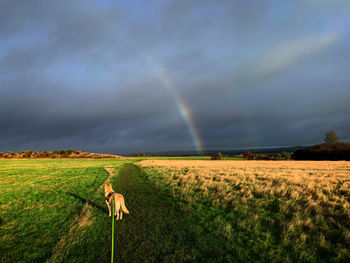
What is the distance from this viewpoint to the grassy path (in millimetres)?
4930

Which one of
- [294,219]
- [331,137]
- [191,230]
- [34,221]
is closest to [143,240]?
[191,230]

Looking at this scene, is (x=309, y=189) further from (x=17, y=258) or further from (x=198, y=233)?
(x=17, y=258)

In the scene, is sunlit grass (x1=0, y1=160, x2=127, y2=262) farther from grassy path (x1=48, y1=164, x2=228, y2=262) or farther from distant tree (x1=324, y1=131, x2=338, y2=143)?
distant tree (x1=324, y1=131, x2=338, y2=143)

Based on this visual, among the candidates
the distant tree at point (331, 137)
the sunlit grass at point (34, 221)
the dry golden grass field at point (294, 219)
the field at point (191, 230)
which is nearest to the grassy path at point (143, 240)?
the field at point (191, 230)

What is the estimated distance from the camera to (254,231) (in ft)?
20.6

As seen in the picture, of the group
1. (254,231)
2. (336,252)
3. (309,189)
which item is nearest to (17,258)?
(254,231)

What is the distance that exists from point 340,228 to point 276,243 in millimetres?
2656

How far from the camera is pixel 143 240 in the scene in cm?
577

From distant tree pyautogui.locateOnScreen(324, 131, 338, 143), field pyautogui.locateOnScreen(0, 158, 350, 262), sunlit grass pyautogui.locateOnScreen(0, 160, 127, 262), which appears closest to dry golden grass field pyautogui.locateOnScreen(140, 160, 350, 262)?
field pyautogui.locateOnScreen(0, 158, 350, 262)

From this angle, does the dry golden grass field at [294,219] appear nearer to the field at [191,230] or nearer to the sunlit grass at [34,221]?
the field at [191,230]

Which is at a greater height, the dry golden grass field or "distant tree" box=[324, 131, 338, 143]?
"distant tree" box=[324, 131, 338, 143]

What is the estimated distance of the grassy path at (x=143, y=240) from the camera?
16.2ft

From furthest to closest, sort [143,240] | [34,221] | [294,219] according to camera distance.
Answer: [34,221]
[294,219]
[143,240]

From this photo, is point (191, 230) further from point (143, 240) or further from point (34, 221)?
point (34, 221)
